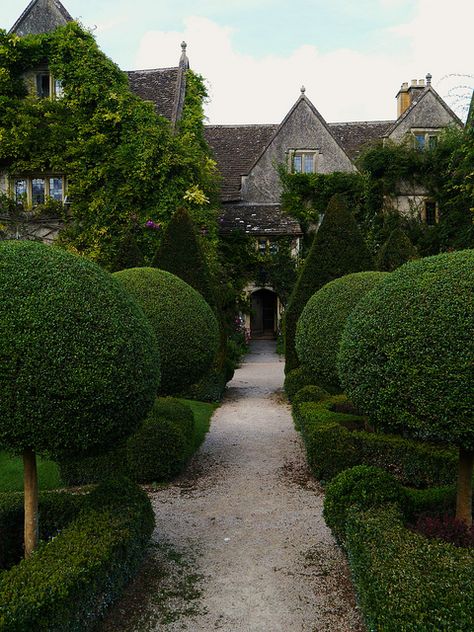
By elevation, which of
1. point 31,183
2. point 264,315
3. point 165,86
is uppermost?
point 165,86

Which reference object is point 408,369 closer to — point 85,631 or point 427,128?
point 85,631

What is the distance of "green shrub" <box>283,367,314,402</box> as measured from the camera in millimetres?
11766

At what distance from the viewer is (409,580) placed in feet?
10.7

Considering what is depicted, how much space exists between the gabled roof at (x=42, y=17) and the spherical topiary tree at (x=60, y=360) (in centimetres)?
1706

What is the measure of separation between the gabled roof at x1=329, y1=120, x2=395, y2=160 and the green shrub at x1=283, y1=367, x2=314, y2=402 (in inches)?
668

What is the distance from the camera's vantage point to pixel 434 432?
3.96 metres

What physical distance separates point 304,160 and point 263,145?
130 inches


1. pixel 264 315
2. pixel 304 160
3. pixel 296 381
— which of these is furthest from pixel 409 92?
pixel 296 381

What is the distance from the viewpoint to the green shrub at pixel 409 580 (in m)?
3.05

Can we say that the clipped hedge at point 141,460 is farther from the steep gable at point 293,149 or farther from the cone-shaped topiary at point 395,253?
the steep gable at point 293,149

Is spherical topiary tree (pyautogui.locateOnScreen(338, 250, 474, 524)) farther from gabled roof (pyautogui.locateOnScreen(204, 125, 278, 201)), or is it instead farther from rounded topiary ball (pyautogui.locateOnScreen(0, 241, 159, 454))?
gabled roof (pyautogui.locateOnScreen(204, 125, 278, 201))

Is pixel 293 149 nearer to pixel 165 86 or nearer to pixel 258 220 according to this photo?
pixel 258 220

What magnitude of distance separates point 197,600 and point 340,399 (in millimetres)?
5841

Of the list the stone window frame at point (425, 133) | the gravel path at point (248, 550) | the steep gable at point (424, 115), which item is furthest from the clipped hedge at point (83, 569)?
the steep gable at point (424, 115)
